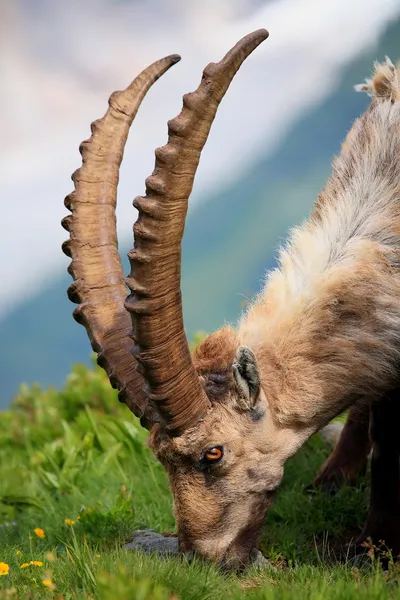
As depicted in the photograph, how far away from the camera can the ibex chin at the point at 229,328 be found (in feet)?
14.8

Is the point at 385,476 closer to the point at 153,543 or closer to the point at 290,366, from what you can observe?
the point at 290,366

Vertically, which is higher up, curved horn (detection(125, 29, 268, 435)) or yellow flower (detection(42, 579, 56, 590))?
curved horn (detection(125, 29, 268, 435))

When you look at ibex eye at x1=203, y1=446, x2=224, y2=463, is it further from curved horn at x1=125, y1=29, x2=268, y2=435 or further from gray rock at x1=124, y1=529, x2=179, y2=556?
gray rock at x1=124, y1=529, x2=179, y2=556

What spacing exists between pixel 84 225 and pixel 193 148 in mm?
1375

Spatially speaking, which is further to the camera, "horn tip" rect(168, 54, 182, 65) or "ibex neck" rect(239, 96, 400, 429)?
"horn tip" rect(168, 54, 182, 65)

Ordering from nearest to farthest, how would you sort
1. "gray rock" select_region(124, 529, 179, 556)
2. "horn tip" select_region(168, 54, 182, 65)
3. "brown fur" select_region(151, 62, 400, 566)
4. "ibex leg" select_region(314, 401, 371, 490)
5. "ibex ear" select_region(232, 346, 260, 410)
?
"ibex ear" select_region(232, 346, 260, 410), "brown fur" select_region(151, 62, 400, 566), "gray rock" select_region(124, 529, 179, 556), "horn tip" select_region(168, 54, 182, 65), "ibex leg" select_region(314, 401, 371, 490)

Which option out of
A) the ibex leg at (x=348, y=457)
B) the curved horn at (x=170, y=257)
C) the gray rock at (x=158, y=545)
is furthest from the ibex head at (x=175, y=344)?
the ibex leg at (x=348, y=457)

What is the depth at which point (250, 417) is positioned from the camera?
505 cm

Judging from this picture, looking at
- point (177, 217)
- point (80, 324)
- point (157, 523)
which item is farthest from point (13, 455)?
point (177, 217)

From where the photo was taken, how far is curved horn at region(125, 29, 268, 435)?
436cm

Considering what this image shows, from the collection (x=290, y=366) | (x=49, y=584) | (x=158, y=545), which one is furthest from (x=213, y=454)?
(x=49, y=584)

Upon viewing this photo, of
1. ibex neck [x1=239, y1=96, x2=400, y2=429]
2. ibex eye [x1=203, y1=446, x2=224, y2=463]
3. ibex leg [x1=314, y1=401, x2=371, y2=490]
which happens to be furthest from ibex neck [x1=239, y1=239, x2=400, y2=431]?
ibex leg [x1=314, y1=401, x2=371, y2=490]

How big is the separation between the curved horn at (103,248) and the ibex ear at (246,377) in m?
0.73

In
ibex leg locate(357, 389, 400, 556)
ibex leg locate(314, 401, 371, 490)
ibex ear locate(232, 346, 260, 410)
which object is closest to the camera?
ibex ear locate(232, 346, 260, 410)
